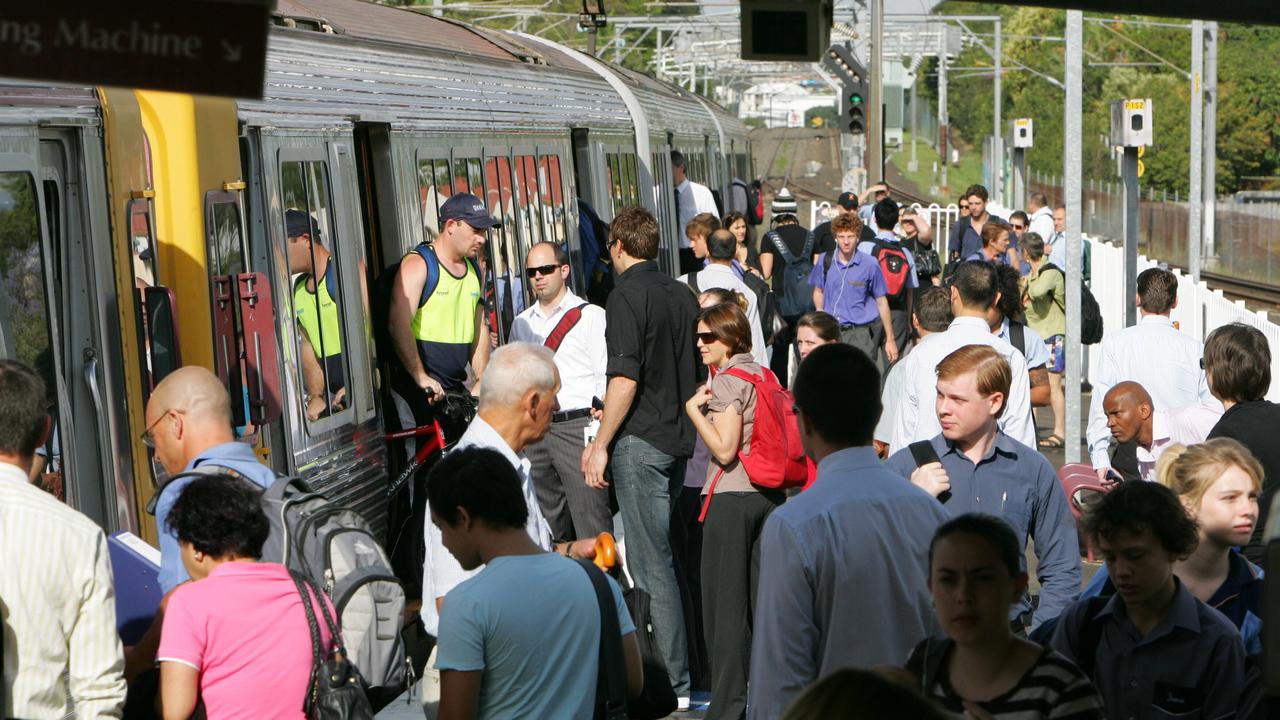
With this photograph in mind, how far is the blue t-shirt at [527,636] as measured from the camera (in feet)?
13.4

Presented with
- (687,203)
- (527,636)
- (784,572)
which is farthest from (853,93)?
(527,636)

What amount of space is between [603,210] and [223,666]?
10.2 m

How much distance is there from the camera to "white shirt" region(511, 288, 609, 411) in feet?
27.3

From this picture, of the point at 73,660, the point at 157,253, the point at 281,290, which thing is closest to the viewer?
the point at 73,660

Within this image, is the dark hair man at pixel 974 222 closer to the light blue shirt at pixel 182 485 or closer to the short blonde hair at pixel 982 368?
the short blonde hair at pixel 982 368

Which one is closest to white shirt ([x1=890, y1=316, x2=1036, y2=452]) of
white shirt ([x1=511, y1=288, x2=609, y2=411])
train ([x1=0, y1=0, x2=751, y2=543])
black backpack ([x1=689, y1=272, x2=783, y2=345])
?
white shirt ([x1=511, y1=288, x2=609, y2=411])

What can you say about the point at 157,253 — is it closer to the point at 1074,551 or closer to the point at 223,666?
the point at 223,666

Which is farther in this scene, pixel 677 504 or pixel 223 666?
pixel 677 504

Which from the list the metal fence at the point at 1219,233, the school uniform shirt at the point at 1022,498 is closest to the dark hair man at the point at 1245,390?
the school uniform shirt at the point at 1022,498

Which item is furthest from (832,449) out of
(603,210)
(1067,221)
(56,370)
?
(603,210)

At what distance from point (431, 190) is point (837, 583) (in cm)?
567

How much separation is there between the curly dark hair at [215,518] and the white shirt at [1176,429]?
3.90 meters

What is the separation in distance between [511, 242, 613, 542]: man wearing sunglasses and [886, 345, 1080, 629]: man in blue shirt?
104 inches

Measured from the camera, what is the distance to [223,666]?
4.06 m
